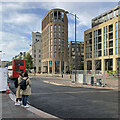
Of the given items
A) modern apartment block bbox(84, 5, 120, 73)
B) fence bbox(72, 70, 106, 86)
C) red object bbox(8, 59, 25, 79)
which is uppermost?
modern apartment block bbox(84, 5, 120, 73)

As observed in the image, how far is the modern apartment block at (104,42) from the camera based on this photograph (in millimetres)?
52312

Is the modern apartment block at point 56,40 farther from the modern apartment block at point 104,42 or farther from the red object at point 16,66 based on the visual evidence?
the red object at point 16,66

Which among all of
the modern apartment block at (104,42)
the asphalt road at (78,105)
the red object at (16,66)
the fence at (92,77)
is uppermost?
the modern apartment block at (104,42)

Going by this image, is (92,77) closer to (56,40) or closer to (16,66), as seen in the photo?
(16,66)

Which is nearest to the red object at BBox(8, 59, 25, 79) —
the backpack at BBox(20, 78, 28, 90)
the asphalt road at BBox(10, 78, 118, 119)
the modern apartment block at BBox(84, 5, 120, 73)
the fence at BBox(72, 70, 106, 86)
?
the fence at BBox(72, 70, 106, 86)

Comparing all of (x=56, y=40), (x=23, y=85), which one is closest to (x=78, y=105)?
(x=23, y=85)

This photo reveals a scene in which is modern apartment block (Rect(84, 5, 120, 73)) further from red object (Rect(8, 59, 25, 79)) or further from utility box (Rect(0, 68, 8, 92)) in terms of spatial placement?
utility box (Rect(0, 68, 8, 92))

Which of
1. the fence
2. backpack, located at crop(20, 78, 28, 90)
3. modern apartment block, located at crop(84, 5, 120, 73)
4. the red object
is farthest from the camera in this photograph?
modern apartment block, located at crop(84, 5, 120, 73)

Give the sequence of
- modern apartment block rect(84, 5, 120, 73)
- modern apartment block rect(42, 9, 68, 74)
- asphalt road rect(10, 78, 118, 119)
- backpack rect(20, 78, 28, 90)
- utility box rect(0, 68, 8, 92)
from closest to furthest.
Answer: asphalt road rect(10, 78, 118, 119)
backpack rect(20, 78, 28, 90)
utility box rect(0, 68, 8, 92)
modern apartment block rect(84, 5, 120, 73)
modern apartment block rect(42, 9, 68, 74)

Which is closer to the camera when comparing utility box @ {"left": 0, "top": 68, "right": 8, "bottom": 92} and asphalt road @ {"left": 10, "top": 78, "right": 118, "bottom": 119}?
asphalt road @ {"left": 10, "top": 78, "right": 118, "bottom": 119}

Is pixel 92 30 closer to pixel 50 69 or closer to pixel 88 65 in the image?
pixel 88 65

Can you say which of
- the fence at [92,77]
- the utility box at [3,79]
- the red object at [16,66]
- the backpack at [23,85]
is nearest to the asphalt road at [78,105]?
the backpack at [23,85]

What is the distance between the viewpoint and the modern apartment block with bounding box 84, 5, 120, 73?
5231cm

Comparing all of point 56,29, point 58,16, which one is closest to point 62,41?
point 56,29
